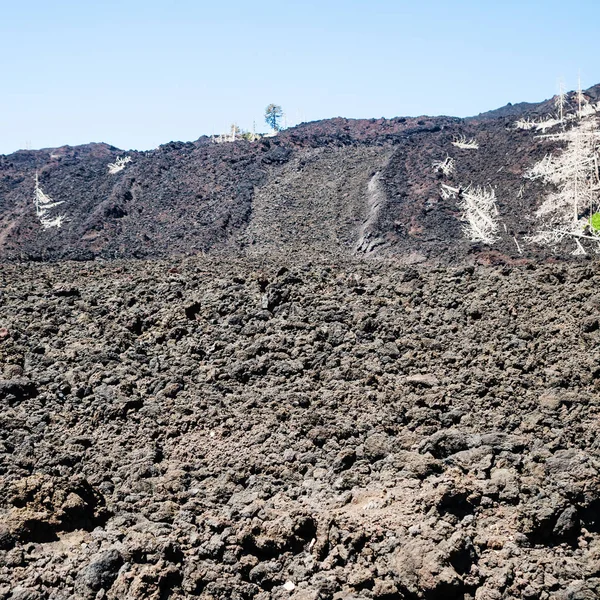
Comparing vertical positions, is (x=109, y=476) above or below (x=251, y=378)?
below

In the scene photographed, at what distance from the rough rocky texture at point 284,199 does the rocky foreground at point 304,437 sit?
9.03 m

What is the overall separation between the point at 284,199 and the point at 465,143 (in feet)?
24.3

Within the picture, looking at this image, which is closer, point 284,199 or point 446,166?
point 446,166

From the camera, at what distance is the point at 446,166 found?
78.0ft

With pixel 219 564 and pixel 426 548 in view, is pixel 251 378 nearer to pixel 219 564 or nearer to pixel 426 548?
pixel 219 564

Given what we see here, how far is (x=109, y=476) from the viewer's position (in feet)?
17.5

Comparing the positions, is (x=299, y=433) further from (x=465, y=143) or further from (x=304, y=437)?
(x=465, y=143)

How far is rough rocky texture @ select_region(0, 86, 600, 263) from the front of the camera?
1955 centimetres

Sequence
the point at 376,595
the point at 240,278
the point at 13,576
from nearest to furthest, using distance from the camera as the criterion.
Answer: the point at 376,595 < the point at 13,576 < the point at 240,278

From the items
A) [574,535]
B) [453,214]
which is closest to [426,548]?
[574,535]

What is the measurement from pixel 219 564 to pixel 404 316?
13.1 feet

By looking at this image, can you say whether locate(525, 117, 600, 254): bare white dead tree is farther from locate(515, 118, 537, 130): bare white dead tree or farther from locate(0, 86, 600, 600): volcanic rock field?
locate(0, 86, 600, 600): volcanic rock field

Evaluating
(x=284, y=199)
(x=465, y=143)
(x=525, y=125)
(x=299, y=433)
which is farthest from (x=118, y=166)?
(x=299, y=433)

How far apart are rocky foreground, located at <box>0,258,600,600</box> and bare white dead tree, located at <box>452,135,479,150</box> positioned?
18322mm
